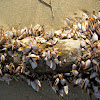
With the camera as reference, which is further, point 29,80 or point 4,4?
point 4,4

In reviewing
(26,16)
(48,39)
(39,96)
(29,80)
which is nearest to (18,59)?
(29,80)

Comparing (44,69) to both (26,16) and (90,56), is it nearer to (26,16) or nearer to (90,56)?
(90,56)

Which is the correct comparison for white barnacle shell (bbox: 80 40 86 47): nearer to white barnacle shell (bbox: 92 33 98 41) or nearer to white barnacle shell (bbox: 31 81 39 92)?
white barnacle shell (bbox: 92 33 98 41)

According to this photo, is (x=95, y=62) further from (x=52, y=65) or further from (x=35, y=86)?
(x=35, y=86)

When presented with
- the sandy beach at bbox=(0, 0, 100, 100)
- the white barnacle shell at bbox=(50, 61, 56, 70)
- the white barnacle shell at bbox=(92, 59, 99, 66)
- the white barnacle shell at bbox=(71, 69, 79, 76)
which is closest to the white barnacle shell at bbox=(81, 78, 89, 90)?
the white barnacle shell at bbox=(71, 69, 79, 76)

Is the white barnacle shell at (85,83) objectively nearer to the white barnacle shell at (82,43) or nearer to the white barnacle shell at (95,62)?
the white barnacle shell at (95,62)

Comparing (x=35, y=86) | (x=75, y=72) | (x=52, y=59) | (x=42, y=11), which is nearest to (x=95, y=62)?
(x=75, y=72)

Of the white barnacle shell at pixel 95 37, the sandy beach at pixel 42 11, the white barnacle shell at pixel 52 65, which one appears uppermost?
the sandy beach at pixel 42 11

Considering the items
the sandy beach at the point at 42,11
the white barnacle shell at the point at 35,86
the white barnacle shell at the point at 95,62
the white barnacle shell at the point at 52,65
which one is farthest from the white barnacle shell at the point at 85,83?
the sandy beach at the point at 42,11
